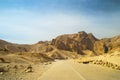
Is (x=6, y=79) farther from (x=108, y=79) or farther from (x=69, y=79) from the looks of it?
(x=108, y=79)

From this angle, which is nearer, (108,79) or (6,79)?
(108,79)

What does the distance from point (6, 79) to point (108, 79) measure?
8.04 m

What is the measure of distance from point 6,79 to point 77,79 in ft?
18.9

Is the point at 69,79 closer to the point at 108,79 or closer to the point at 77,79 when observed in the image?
the point at 77,79

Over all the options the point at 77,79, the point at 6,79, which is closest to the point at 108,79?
the point at 77,79

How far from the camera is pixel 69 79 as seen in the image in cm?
1727

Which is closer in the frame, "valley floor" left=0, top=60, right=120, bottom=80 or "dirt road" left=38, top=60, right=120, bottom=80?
"dirt road" left=38, top=60, right=120, bottom=80

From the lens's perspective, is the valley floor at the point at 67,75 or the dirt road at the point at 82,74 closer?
the dirt road at the point at 82,74

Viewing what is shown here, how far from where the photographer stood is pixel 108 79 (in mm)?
17234

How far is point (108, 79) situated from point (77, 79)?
235 centimetres

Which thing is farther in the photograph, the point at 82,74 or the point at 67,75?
the point at 82,74

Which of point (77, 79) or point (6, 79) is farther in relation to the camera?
point (6, 79)

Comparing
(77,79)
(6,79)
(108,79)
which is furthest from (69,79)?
(6,79)

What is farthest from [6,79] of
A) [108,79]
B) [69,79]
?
[108,79]
